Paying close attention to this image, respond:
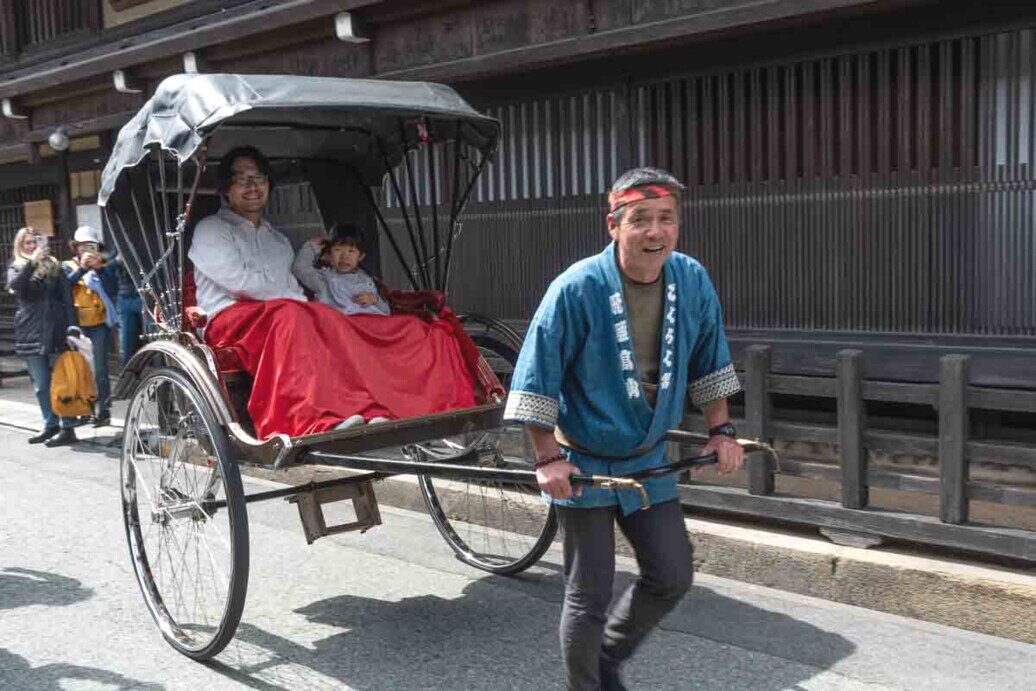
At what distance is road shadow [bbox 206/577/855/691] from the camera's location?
408 cm

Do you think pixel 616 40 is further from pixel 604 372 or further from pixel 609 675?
pixel 609 675

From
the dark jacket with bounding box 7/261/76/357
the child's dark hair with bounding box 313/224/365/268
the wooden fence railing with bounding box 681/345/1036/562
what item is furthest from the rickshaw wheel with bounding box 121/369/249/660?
the dark jacket with bounding box 7/261/76/357

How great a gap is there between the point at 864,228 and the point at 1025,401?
1.79m

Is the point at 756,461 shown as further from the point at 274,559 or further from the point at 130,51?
the point at 130,51

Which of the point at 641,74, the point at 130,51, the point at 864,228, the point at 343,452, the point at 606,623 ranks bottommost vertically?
the point at 606,623

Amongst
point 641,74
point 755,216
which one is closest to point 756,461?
point 755,216

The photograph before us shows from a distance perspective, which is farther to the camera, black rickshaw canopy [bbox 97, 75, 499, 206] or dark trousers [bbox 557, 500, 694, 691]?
black rickshaw canopy [bbox 97, 75, 499, 206]

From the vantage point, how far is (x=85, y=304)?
9766 mm

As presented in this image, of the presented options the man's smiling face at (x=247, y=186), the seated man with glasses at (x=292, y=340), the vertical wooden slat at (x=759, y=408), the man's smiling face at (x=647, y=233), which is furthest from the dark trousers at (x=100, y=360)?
the man's smiling face at (x=647, y=233)

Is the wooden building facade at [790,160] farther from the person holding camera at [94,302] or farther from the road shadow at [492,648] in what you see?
the person holding camera at [94,302]

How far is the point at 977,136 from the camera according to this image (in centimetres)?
577

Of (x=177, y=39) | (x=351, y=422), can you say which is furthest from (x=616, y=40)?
(x=177, y=39)

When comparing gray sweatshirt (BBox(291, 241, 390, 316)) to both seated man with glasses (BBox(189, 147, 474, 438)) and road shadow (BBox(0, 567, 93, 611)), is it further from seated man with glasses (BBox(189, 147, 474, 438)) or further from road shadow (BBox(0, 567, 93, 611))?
road shadow (BBox(0, 567, 93, 611))

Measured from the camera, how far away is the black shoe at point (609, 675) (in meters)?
3.45
